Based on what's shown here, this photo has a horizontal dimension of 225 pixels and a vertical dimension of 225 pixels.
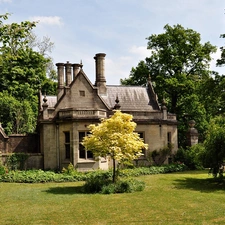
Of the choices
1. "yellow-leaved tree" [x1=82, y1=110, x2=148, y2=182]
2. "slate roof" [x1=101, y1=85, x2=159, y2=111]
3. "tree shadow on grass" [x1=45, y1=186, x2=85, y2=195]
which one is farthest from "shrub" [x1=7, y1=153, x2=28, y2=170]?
"slate roof" [x1=101, y1=85, x2=159, y2=111]

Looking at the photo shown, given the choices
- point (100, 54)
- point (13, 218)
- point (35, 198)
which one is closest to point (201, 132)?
point (100, 54)

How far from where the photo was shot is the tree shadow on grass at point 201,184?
16.5m

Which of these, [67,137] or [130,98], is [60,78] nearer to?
[130,98]

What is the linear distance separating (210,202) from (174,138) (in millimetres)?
14550

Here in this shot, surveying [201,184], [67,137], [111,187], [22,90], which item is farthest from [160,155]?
[22,90]

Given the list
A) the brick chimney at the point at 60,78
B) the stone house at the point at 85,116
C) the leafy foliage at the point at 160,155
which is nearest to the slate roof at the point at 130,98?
the stone house at the point at 85,116

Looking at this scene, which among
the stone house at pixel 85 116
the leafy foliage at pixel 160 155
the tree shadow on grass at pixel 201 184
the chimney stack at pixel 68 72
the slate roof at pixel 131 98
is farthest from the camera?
the chimney stack at pixel 68 72

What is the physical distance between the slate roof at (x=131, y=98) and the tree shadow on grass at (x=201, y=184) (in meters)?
8.44

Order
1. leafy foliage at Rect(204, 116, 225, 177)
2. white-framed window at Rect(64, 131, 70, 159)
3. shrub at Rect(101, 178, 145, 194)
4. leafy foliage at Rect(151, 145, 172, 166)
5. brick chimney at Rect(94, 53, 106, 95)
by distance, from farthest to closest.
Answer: brick chimney at Rect(94, 53, 106, 95)
leafy foliage at Rect(151, 145, 172, 166)
white-framed window at Rect(64, 131, 70, 159)
leafy foliage at Rect(204, 116, 225, 177)
shrub at Rect(101, 178, 145, 194)

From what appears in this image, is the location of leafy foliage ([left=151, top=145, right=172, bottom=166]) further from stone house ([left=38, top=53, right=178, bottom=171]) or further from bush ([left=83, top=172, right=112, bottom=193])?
bush ([left=83, top=172, right=112, bottom=193])

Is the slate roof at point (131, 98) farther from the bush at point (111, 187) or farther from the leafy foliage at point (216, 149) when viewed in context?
the bush at point (111, 187)

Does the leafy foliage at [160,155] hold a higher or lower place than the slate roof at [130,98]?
lower

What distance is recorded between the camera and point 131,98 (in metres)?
26.8

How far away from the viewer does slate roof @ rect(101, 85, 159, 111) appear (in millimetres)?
26156
